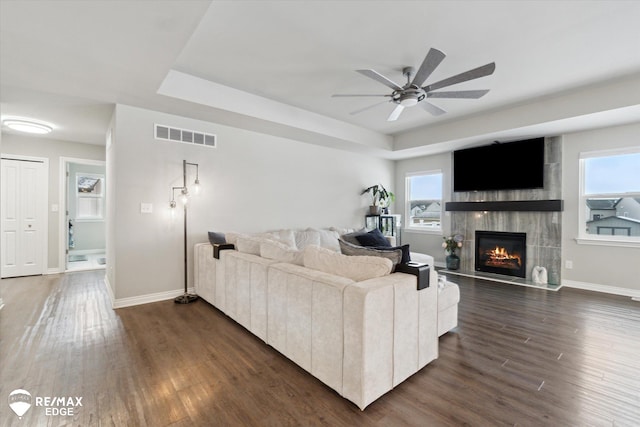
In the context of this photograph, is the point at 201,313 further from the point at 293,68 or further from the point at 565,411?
the point at 565,411

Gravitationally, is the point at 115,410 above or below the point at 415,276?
below

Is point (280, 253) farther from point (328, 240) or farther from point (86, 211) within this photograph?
point (86, 211)

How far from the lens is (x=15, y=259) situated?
5172 mm

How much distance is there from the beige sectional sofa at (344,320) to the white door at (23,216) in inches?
213

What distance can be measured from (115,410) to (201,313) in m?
1.68

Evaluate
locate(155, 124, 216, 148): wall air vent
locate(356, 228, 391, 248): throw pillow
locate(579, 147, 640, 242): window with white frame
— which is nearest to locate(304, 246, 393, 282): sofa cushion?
locate(356, 228, 391, 248): throw pillow

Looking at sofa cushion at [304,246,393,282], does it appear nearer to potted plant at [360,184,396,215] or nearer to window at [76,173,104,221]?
potted plant at [360,184,396,215]

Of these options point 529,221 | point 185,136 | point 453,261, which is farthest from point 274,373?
point 529,221

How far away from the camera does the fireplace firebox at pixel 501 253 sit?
5316 mm

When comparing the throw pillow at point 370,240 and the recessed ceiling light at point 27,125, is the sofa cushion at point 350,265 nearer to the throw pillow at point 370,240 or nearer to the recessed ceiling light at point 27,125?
the throw pillow at point 370,240

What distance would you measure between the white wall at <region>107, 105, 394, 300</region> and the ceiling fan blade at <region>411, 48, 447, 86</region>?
297cm

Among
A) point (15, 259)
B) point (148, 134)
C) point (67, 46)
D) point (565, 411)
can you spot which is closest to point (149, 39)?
point (67, 46)

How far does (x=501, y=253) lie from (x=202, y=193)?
5719 millimetres

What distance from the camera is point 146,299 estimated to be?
12.4 feet
